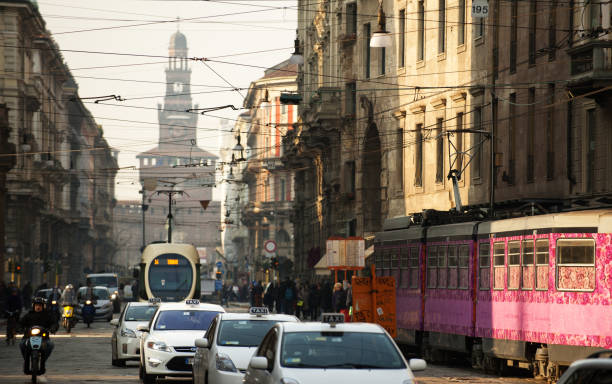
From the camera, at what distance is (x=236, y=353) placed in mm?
16578

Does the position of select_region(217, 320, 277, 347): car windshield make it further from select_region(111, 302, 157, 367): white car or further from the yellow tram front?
the yellow tram front

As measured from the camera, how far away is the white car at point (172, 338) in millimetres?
21219

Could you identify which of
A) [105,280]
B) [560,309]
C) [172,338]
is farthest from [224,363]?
[105,280]

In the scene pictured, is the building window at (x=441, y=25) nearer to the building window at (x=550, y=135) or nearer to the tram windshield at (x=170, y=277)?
the building window at (x=550, y=135)

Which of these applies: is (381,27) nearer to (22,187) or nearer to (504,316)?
(504,316)

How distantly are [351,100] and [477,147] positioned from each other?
15.9 m

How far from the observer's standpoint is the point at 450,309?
1063 inches

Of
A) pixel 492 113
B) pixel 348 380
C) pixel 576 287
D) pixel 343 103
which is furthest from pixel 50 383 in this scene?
pixel 343 103

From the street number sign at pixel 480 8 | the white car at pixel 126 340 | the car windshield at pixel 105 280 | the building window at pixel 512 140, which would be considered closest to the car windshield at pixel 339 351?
the white car at pixel 126 340

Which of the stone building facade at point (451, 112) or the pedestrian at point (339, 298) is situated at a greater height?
the stone building facade at point (451, 112)

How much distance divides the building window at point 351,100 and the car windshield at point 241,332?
131 ft

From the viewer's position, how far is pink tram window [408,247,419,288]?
29281 millimetres

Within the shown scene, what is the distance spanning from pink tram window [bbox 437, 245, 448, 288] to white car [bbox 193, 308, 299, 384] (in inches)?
372

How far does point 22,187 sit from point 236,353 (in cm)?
5828
